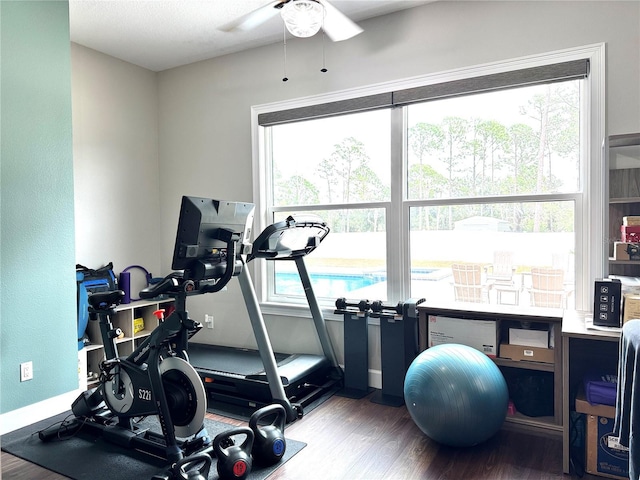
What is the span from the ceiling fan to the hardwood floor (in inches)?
100

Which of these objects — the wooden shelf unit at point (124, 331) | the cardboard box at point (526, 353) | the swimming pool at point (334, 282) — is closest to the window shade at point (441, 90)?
the swimming pool at point (334, 282)

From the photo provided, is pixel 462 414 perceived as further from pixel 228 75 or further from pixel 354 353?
pixel 228 75

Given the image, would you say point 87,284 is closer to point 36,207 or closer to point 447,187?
point 36,207

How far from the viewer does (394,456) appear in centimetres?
254

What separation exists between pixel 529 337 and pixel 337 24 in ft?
7.87

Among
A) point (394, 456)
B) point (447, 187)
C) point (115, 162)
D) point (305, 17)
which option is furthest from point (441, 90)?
point (115, 162)

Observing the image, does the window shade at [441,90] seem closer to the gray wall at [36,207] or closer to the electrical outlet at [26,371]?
the gray wall at [36,207]

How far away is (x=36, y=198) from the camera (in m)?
3.06

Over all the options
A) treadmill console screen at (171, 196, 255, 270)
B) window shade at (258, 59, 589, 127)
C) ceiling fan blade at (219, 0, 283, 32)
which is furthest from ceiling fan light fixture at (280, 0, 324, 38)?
treadmill console screen at (171, 196, 255, 270)

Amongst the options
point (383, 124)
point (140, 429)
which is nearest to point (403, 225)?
point (383, 124)

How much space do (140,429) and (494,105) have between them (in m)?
3.33

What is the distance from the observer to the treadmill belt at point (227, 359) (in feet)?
11.5

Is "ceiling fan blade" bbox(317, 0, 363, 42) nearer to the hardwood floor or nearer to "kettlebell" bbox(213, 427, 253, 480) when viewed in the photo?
"kettlebell" bbox(213, 427, 253, 480)

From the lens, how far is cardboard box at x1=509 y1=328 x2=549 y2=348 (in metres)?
2.76
